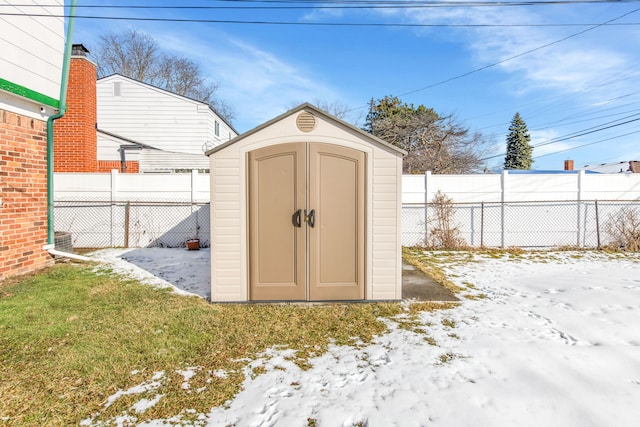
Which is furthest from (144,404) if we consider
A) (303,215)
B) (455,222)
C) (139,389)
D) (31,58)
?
(455,222)

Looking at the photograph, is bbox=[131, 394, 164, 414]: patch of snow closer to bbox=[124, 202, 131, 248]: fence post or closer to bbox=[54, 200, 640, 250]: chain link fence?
bbox=[54, 200, 640, 250]: chain link fence

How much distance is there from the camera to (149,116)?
1404 centimetres

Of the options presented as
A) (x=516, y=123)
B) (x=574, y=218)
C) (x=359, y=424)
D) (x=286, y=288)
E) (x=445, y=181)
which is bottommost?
(x=359, y=424)

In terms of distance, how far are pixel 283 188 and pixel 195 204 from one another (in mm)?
5372

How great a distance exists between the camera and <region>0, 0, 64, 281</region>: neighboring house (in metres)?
5.21

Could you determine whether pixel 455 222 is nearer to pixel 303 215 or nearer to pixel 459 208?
pixel 459 208

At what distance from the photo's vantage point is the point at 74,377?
8.87 ft

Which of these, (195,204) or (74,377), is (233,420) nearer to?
(74,377)

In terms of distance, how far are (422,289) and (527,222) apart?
5.63 metres

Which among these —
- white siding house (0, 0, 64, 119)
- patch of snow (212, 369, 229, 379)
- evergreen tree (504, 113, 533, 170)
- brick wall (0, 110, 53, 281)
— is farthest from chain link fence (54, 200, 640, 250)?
evergreen tree (504, 113, 533, 170)

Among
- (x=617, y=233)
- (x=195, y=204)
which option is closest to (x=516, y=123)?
(x=617, y=233)

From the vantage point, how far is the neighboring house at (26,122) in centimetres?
521

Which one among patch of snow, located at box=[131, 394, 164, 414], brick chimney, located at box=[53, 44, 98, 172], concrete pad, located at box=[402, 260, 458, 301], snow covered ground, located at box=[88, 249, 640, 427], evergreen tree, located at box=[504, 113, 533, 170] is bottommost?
patch of snow, located at box=[131, 394, 164, 414]

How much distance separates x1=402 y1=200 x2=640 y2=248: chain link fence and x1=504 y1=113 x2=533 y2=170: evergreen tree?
87.3 feet
